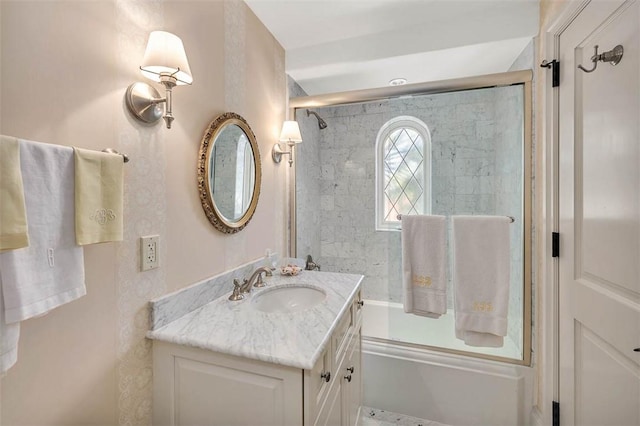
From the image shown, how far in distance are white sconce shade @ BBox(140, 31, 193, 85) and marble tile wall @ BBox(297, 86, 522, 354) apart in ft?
4.57

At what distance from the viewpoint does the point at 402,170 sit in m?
2.41

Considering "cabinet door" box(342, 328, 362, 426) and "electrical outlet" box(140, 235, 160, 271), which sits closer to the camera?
"electrical outlet" box(140, 235, 160, 271)

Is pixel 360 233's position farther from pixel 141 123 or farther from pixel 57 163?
pixel 57 163

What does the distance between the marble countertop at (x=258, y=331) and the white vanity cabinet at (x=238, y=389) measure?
4cm

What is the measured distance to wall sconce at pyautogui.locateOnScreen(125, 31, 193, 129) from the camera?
0.88 metres

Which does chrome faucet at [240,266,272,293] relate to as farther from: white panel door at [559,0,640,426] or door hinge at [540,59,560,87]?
door hinge at [540,59,560,87]

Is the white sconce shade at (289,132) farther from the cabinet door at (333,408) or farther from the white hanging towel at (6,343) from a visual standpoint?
the white hanging towel at (6,343)

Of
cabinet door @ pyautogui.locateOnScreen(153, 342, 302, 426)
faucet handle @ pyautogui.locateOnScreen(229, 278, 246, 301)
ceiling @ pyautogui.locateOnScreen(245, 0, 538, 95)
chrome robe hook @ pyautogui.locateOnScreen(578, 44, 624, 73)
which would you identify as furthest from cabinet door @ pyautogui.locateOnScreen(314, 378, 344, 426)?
ceiling @ pyautogui.locateOnScreen(245, 0, 538, 95)

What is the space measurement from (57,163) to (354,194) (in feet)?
7.21

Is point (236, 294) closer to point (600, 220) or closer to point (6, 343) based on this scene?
point (6, 343)

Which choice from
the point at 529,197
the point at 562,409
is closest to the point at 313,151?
the point at 529,197

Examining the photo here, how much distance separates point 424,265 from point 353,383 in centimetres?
79

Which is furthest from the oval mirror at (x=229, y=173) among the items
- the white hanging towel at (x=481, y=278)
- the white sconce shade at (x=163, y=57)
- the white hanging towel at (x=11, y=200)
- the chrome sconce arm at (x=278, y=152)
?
the white hanging towel at (x=481, y=278)

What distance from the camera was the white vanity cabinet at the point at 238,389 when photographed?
2.68ft
